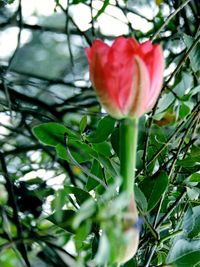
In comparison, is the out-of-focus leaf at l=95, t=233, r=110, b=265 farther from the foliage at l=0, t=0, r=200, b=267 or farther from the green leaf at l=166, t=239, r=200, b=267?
the green leaf at l=166, t=239, r=200, b=267

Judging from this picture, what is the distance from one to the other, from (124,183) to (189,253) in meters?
0.16

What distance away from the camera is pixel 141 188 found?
39 centimetres

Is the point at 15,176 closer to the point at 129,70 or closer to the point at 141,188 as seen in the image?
the point at 141,188

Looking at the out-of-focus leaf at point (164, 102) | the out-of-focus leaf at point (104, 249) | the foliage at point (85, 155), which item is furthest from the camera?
the out-of-focus leaf at point (164, 102)

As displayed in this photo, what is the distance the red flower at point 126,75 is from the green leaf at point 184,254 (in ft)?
0.53

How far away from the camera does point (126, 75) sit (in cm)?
24

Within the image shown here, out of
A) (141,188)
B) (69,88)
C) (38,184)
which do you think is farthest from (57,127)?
(69,88)

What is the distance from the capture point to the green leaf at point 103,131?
396 mm

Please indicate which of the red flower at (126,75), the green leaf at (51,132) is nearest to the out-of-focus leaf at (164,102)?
the green leaf at (51,132)

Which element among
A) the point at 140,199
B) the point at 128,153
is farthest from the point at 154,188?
the point at 128,153

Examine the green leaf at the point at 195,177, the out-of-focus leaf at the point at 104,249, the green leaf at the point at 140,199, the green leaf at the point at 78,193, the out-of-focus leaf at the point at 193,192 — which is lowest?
the out-of-focus leaf at the point at 104,249

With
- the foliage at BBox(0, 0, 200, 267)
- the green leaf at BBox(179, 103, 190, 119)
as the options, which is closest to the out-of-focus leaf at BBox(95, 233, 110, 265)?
the foliage at BBox(0, 0, 200, 267)

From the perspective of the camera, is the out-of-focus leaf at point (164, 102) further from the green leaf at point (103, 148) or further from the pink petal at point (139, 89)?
the pink petal at point (139, 89)

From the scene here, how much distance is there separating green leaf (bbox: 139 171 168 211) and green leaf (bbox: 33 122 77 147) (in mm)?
59
